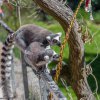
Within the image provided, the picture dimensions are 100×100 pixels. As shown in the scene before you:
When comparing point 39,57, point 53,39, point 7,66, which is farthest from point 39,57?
point 7,66

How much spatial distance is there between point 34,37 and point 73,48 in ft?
0.95

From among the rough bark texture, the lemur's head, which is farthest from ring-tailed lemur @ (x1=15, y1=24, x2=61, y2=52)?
the rough bark texture

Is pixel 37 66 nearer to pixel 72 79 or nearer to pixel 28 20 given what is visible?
pixel 72 79

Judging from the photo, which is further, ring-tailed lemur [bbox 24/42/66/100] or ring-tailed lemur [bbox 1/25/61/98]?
ring-tailed lemur [bbox 1/25/61/98]

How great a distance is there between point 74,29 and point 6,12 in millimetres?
4821

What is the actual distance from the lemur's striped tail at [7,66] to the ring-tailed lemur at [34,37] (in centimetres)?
13

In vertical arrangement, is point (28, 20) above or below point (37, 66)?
below

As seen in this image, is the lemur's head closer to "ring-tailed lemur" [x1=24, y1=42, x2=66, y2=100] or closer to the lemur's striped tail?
"ring-tailed lemur" [x1=24, y1=42, x2=66, y2=100]

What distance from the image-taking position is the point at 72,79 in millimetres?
2365

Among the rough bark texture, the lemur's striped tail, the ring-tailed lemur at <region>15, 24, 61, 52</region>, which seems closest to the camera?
the rough bark texture

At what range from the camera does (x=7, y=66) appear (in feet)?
9.88

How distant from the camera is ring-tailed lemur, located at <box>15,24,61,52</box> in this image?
2198mm

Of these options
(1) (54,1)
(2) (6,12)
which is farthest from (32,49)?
(2) (6,12)

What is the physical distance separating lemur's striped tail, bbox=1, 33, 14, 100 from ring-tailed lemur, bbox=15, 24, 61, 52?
0.13 m
